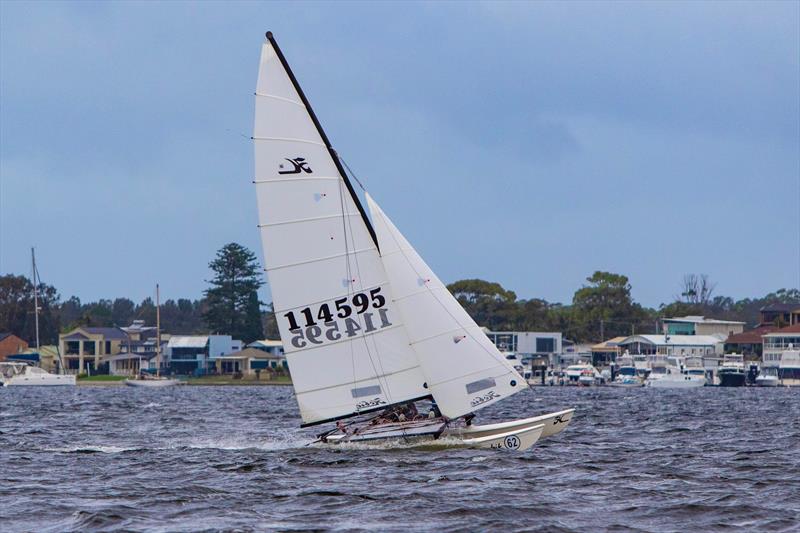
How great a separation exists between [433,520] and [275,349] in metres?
136

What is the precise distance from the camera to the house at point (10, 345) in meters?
157

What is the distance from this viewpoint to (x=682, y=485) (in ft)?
Result: 84.3

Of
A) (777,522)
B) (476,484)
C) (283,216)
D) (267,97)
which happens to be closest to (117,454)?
(283,216)

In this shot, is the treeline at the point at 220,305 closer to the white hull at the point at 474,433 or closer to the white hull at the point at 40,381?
the white hull at the point at 40,381

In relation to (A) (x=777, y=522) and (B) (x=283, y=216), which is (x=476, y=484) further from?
(B) (x=283, y=216)

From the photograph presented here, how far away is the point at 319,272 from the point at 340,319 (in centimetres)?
130

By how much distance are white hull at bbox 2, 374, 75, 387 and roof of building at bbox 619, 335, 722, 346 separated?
67104 mm

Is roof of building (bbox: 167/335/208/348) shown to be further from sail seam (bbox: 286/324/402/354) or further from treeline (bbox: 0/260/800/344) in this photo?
sail seam (bbox: 286/324/402/354)

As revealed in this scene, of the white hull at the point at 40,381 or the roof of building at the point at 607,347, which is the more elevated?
the roof of building at the point at 607,347

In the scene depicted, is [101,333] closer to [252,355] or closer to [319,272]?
[252,355]

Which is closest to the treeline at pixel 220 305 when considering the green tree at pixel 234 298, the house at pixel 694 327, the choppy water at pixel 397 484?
the green tree at pixel 234 298

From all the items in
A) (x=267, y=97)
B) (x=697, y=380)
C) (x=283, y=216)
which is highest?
(x=267, y=97)

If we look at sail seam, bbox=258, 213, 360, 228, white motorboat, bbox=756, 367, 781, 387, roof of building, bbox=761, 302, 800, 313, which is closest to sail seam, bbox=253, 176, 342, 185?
sail seam, bbox=258, 213, 360, 228

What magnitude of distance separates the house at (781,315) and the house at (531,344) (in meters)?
28.5
